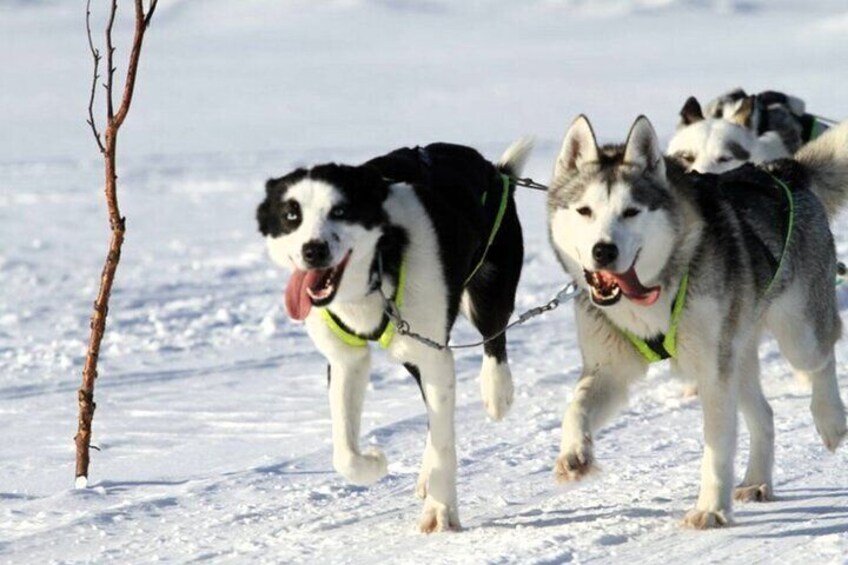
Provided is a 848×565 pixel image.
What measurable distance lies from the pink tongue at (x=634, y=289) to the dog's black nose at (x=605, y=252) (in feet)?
0.44

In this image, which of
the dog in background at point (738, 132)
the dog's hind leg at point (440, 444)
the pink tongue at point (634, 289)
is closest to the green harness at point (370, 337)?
the dog's hind leg at point (440, 444)

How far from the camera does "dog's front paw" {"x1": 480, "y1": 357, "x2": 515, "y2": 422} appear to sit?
4.82 meters

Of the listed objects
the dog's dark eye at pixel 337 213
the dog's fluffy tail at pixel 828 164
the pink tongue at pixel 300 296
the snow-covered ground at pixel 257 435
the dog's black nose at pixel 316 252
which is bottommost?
the snow-covered ground at pixel 257 435

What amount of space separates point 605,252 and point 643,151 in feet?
1.20

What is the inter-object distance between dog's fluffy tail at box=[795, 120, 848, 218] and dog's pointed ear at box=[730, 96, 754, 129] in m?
1.79

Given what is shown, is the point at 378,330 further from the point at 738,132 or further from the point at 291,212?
the point at 738,132

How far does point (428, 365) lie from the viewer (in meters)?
3.85

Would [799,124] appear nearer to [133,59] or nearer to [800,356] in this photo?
[800,356]

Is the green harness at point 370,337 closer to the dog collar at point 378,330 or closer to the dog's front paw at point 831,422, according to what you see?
the dog collar at point 378,330

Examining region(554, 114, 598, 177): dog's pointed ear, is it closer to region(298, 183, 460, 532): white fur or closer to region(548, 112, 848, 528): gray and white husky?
region(548, 112, 848, 528): gray and white husky

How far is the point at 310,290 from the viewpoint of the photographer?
3691mm

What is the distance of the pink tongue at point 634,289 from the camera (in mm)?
3680

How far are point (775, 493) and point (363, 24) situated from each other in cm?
7383

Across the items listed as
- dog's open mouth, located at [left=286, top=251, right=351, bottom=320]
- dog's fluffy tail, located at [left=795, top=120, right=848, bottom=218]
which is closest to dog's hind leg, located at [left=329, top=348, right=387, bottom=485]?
dog's open mouth, located at [left=286, top=251, right=351, bottom=320]
